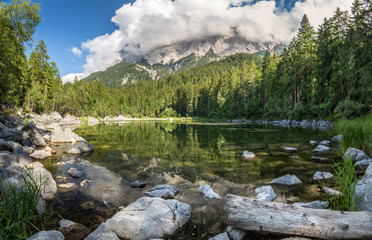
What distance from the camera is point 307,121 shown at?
32.8 metres

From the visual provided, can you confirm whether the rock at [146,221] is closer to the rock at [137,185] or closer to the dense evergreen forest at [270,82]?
the rock at [137,185]

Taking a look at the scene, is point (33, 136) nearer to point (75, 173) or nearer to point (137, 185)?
point (75, 173)

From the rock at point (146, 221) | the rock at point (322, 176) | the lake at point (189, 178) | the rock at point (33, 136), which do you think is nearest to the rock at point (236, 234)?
the lake at point (189, 178)

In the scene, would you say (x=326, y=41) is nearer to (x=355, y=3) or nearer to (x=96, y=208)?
(x=355, y=3)

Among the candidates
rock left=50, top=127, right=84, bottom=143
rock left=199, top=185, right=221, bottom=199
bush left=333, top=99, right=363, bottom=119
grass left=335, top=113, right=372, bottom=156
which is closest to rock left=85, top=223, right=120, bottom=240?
rock left=199, top=185, right=221, bottom=199

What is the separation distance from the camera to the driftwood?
2.79 m

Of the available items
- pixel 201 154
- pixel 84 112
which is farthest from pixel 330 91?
pixel 84 112

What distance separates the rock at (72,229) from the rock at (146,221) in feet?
1.72

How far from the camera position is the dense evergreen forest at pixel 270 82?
18.5 metres

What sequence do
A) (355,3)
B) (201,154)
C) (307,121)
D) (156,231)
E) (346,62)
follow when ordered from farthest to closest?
1. (307,121)
2. (355,3)
3. (346,62)
4. (201,154)
5. (156,231)

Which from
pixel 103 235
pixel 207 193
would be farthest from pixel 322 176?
pixel 103 235

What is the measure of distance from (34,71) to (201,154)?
49.0m

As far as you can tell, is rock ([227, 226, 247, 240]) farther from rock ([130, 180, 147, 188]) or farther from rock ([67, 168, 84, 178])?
rock ([67, 168, 84, 178])

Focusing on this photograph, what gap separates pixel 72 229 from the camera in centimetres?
394
